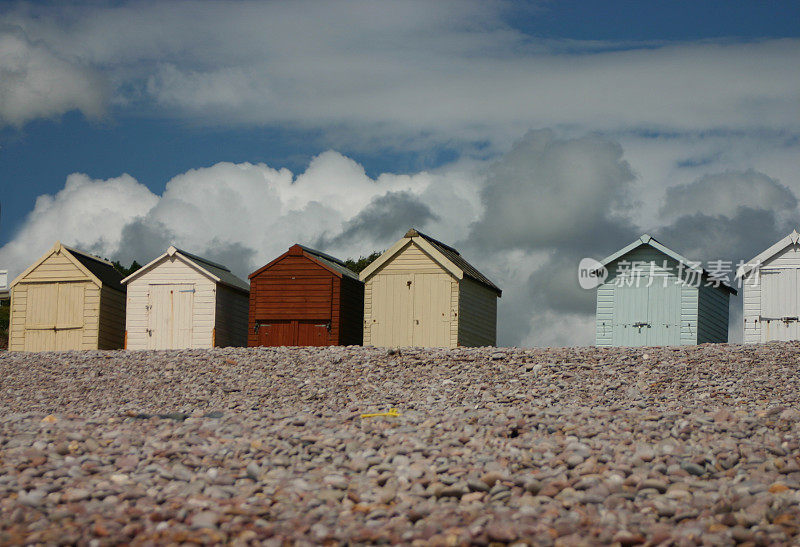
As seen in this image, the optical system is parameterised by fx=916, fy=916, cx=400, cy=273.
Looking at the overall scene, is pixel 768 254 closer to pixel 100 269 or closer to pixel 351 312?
pixel 351 312

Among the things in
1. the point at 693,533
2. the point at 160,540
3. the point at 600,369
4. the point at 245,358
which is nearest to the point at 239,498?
the point at 160,540

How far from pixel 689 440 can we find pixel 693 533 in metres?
2.81

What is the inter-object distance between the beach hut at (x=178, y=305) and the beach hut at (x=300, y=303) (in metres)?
1.27

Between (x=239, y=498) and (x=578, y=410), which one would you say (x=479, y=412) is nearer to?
(x=578, y=410)

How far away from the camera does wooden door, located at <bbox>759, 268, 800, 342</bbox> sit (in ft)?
75.4

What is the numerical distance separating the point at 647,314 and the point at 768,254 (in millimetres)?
3437

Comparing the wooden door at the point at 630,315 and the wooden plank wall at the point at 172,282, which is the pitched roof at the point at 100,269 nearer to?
the wooden plank wall at the point at 172,282

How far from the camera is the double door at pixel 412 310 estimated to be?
24.3 metres

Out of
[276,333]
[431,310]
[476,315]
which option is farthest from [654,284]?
[276,333]

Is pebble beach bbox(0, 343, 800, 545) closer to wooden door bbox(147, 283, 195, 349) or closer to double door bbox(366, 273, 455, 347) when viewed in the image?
double door bbox(366, 273, 455, 347)

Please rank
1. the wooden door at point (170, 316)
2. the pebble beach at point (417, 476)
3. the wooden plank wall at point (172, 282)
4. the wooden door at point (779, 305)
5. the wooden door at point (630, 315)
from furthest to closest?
the wooden door at point (170, 316)
the wooden plank wall at point (172, 282)
the wooden door at point (630, 315)
the wooden door at point (779, 305)
the pebble beach at point (417, 476)

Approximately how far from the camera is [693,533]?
722 centimetres

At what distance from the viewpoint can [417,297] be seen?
24.6 metres

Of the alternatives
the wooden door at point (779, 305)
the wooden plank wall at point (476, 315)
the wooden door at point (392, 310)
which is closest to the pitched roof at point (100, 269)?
the wooden door at point (392, 310)
